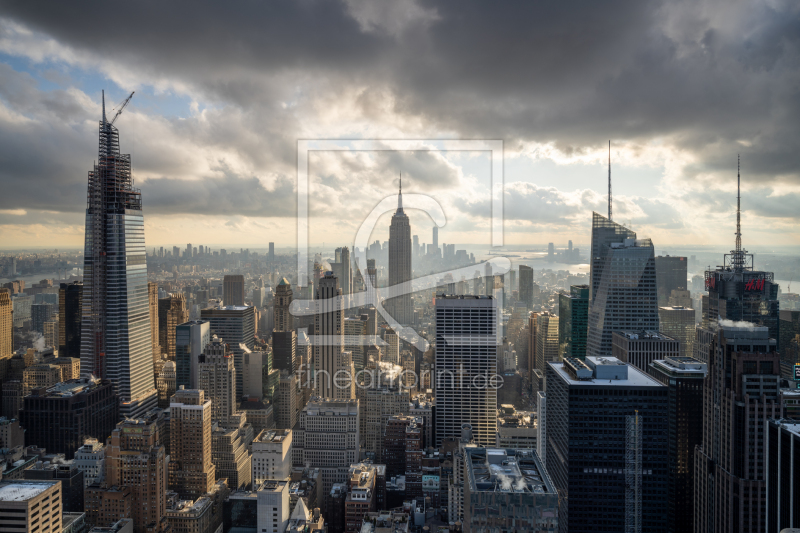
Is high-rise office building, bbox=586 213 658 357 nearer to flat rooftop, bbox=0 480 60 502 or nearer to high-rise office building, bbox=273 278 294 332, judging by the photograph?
high-rise office building, bbox=273 278 294 332

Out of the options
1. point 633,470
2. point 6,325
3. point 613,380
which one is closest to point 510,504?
point 633,470

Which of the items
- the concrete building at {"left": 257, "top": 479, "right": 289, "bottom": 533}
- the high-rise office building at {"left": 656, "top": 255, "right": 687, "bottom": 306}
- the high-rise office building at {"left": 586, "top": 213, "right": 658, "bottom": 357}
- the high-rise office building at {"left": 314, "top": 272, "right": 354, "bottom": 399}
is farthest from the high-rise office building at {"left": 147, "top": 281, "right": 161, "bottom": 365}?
the high-rise office building at {"left": 656, "top": 255, "right": 687, "bottom": 306}

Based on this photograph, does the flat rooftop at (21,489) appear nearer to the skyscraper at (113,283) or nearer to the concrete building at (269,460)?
the concrete building at (269,460)

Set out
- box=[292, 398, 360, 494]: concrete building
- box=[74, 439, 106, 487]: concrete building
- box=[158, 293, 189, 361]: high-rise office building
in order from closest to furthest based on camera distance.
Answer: box=[74, 439, 106, 487]: concrete building, box=[292, 398, 360, 494]: concrete building, box=[158, 293, 189, 361]: high-rise office building

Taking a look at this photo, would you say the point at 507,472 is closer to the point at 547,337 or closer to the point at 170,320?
the point at 547,337

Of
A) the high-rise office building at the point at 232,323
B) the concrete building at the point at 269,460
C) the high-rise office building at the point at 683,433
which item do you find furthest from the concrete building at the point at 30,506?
the high-rise office building at the point at 232,323

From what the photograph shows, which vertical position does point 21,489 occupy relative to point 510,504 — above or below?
below

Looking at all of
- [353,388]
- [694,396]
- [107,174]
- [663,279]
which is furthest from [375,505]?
[107,174]
